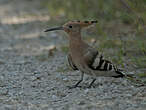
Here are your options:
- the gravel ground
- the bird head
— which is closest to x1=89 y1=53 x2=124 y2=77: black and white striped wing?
the gravel ground

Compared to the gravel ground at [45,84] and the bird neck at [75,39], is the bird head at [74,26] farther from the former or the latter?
the gravel ground at [45,84]

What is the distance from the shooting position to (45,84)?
5219 mm

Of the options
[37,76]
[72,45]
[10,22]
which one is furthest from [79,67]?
[10,22]

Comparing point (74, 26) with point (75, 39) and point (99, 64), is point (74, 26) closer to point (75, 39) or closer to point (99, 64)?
point (75, 39)

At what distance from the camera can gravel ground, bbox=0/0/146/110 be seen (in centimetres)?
420

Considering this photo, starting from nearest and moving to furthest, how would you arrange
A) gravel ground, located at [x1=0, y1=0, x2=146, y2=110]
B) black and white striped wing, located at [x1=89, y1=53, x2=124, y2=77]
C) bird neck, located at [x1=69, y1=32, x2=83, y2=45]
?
1. gravel ground, located at [x1=0, y1=0, x2=146, y2=110]
2. black and white striped wing, located at [x1=89, y1=53, x2=124, y2=77]
3. bird neck, located at [x1=69, y1=32, x2=83, y2=45]

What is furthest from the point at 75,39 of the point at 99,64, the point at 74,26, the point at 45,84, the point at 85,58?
the point at 45,84

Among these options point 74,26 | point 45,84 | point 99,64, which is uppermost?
point 74,26

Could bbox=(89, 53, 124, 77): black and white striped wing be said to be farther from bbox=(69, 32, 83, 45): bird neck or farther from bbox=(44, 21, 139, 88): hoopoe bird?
bbox=(69, 32, 83, 45): bird neck

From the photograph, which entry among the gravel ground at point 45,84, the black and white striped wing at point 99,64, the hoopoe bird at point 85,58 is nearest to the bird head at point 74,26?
the hoopoe bird at point 85,58

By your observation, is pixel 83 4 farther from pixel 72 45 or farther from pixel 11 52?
pixel 72 45

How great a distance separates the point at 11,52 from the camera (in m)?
7.63

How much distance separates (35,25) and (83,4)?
4.39 feet

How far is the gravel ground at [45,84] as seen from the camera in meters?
4.20
